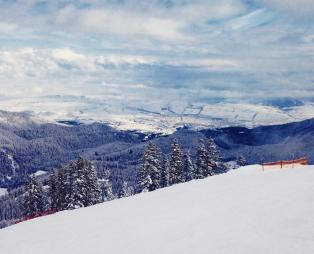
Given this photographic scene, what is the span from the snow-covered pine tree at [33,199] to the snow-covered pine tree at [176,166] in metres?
22.3

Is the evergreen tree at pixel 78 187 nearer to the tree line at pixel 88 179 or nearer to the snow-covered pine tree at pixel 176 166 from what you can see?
the tree line at pixel 88 179

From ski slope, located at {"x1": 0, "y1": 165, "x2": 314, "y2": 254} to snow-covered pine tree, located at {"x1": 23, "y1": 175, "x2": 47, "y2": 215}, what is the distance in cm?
3416

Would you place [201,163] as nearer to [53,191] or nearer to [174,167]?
[174,167]

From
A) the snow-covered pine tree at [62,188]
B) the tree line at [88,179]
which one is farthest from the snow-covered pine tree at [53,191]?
the snow-covered pine tree at [62,188]

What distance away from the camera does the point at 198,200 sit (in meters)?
34.2

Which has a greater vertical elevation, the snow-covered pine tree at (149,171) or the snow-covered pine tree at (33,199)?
the snow-covered pine tree at (149,171)

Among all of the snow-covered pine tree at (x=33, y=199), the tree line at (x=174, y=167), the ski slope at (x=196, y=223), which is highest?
the ski slope at (x=196, y=223)

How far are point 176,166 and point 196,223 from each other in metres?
53.0

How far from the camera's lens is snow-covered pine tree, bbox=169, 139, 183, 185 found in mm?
79312

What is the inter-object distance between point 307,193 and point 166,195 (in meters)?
14.7

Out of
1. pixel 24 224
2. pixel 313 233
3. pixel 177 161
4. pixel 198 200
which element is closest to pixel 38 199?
pixel 177 161

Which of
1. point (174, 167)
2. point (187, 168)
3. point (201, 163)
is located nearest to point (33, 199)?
point (174, 167)

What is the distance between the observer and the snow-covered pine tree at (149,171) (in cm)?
7531

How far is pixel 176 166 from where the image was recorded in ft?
261
